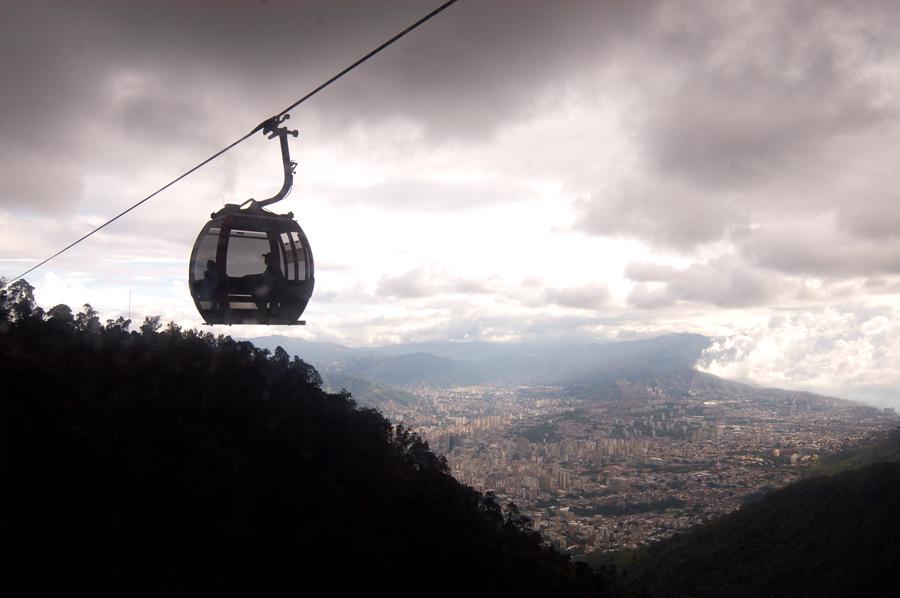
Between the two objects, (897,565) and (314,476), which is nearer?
(314,476)

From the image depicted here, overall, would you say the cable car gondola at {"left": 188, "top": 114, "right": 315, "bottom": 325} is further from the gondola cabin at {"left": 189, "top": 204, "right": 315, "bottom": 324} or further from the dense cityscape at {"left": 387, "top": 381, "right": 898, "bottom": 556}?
the dense cityscape at {"left": 387, "top": 381, "right": 898, "bottom": 556}

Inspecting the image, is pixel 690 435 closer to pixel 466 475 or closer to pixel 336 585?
pixel 466 475

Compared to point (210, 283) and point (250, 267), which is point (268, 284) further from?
point (210, 283)

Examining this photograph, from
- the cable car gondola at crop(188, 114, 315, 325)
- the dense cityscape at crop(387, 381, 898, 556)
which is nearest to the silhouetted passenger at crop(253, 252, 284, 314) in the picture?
the cable car gondola at crop(188, 114, 315, 325)

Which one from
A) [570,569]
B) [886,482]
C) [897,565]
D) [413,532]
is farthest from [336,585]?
[886,482]

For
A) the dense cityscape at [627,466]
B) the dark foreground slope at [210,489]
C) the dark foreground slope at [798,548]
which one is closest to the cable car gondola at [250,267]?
the dark foreground slope at [210,489]

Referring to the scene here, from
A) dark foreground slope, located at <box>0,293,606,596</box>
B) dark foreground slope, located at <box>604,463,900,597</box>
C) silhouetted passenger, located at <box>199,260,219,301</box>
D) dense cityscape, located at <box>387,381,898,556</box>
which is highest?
silhouetted passenger, located at <box>199,260,219,301</box>

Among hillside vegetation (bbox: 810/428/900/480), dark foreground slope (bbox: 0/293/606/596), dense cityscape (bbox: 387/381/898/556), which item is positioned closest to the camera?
dark foreground slope (bbox: 0/293/606/596)
